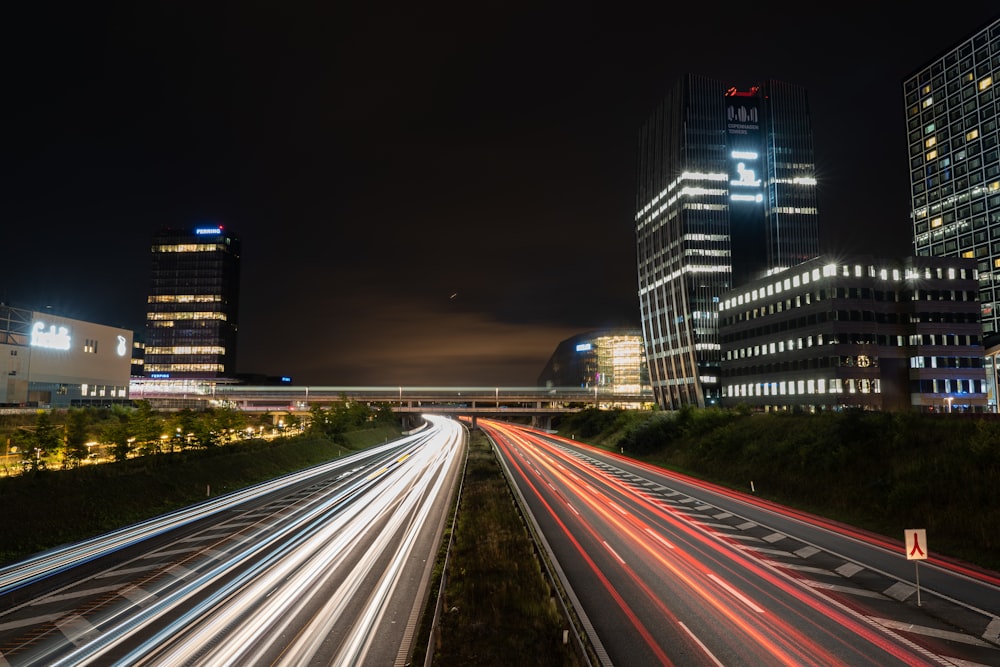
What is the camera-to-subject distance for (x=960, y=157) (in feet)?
431

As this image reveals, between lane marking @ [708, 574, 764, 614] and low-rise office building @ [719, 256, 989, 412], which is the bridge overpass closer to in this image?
low-rise office building @ [719, 256, 989, 412]

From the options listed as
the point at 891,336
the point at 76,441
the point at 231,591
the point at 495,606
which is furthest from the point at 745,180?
the point at 231,591

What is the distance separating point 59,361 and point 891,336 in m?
129

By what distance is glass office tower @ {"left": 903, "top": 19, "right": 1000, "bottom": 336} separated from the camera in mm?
122812

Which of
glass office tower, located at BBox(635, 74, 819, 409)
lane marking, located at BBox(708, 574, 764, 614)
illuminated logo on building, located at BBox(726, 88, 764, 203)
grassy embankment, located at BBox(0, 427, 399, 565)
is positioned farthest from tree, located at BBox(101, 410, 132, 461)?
illuminated logo on building, located at BBox(726, 88, 764, 203)

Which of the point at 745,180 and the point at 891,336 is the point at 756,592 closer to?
the point at 891,336

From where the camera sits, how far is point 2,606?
1778 cm

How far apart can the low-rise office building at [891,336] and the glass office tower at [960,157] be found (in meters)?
40.4

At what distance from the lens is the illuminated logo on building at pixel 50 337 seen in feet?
265

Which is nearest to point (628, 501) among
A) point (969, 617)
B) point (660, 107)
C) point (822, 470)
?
point (822, 470)

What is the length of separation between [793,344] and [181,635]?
9926cm

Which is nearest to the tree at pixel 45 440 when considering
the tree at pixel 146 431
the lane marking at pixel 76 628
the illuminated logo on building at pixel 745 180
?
the tree at pixel 146 431

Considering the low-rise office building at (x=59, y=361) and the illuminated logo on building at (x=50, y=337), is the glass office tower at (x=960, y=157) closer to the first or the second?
the low-rise office building at (x=59, y=361)

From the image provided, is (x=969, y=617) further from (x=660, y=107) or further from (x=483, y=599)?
(x=660, y=107)
